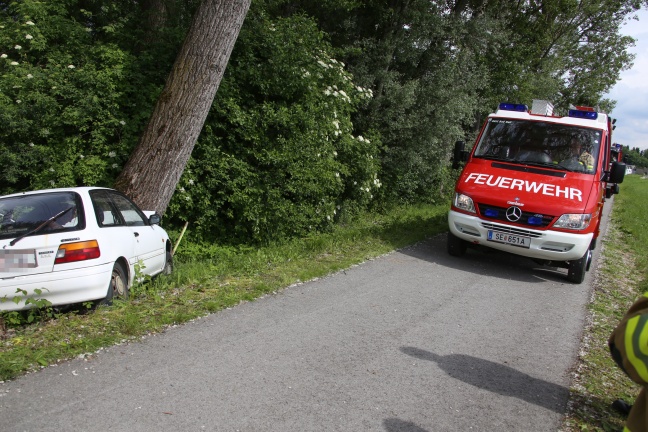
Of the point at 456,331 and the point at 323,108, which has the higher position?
the point at 323,108

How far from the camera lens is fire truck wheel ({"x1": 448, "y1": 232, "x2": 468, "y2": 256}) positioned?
9.71 m

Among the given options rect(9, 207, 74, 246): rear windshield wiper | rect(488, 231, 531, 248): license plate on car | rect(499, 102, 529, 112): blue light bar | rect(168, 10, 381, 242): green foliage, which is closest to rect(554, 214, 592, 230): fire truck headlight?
rect(488, 231, 531, 248): license plate on car

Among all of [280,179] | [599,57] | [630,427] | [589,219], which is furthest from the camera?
[599,57]

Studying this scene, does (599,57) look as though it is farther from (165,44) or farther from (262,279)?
(262,279)

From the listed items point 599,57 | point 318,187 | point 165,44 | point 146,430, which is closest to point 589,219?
point 318,187

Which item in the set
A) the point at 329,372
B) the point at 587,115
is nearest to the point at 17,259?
the point at 329,372

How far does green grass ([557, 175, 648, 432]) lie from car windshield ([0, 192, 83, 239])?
16.5 feet

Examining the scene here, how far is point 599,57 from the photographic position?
35.1 m

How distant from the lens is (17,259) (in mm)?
5184

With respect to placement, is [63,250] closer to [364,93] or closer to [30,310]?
[30,310]

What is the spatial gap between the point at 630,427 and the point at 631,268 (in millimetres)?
9707

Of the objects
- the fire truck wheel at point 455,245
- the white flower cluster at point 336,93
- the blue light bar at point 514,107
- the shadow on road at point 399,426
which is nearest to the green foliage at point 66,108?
the white flower cluster at point 336,93

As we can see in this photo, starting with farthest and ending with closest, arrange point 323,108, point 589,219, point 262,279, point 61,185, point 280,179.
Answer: point 323,108
point 280,179
point 61,185
point 589,219
point 262,279

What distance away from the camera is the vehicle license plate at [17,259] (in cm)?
516
